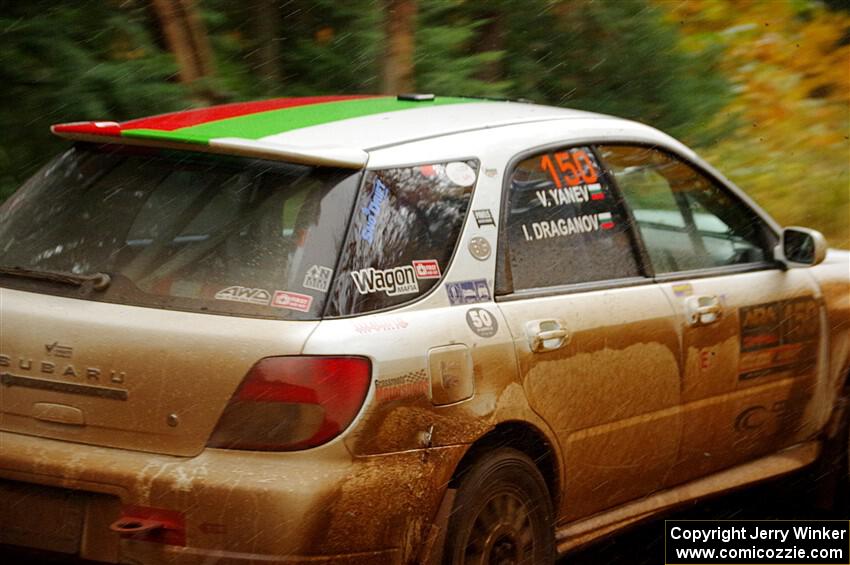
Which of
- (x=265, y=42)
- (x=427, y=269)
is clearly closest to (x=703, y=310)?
(x=427, y=269)

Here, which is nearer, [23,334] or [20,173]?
[23,334]

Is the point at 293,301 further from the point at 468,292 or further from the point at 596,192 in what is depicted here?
the point at 596,192

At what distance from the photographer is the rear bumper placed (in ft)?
11.5

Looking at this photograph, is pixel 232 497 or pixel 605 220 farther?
pixel 605 220

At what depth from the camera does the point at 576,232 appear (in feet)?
15.5

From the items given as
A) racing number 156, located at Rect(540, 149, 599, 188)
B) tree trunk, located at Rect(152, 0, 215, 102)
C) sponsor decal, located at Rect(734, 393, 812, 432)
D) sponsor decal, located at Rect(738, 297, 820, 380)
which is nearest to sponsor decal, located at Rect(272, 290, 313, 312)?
racing number 156, located at Rect(540, 149, 599, 188)

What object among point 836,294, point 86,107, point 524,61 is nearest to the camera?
point 836,294

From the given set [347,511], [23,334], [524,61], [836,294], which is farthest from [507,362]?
[524,61]

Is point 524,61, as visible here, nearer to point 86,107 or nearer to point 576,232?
point 86,107

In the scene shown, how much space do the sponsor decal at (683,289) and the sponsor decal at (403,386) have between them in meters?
1.52

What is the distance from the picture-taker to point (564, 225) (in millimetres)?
4691

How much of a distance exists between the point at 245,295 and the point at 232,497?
0.56 m

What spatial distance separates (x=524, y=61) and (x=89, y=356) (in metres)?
6.73

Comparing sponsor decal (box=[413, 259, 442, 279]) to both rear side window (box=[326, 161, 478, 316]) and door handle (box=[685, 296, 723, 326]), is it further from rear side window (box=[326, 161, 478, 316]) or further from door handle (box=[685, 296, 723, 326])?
door handle (box=[685, 296, 723, 326])
